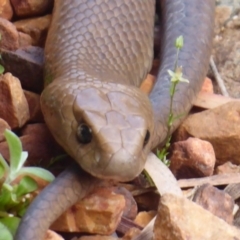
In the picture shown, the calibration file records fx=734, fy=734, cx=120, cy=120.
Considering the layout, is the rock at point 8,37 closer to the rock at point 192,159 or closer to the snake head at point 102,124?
the snake head at point 102,124

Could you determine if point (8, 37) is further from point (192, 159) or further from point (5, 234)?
point (5, 234)

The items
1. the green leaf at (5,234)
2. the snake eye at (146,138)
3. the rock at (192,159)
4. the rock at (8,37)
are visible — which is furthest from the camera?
the rock at (8,37)

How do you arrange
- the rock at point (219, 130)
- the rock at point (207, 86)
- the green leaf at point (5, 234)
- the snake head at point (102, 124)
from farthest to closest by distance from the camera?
1. the rock at point (207, 86)
2. the rock at point (219, 130)
3. the snake head at point (102, 124)
4. the green leaf at point (5, 234)

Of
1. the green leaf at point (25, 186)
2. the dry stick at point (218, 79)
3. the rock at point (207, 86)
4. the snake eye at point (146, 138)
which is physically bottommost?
the dry stick at point (218, 79)

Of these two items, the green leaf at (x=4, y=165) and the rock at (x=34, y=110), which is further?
the rock at (x=34, y=110)

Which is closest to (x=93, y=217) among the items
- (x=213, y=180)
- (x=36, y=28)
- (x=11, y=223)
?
(x=11, y=223)

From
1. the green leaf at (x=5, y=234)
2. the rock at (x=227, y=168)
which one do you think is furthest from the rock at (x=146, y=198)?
the green leaf at (x=5, y=234)

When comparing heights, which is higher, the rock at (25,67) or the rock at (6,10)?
the rock at (6,10)

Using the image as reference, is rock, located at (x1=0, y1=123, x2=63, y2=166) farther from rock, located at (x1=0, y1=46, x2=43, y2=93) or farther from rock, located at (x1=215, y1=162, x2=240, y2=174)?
rock, located at (x1=215, y1=162, x2=240, y2=174)

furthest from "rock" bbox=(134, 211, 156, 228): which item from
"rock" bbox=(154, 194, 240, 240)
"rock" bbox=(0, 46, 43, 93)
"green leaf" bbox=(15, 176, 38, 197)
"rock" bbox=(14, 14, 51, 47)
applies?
"rock" bbox=(14, 14, 51, 47)
